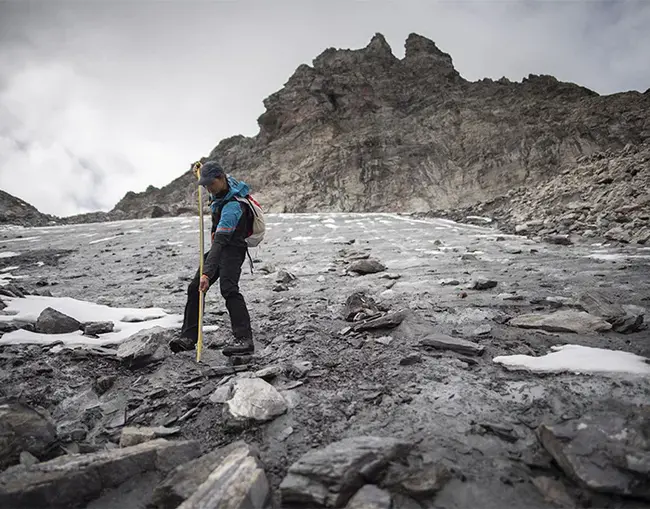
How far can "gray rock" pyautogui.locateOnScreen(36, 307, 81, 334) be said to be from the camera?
14.1 ft

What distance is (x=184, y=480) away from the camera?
1.99m

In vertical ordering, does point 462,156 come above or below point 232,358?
above

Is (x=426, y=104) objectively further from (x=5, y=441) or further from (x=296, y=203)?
(x=5, y=441)

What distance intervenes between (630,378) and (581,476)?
134 cm

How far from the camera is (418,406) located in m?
2.56

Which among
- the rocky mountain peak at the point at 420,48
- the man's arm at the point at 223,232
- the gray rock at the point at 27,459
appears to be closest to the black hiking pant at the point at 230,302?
the man's arm at the point at 223,232

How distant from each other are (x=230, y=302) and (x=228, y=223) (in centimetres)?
90

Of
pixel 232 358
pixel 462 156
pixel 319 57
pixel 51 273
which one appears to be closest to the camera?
pixel 232 358

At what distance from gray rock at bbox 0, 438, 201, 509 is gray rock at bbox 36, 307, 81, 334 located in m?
2.73

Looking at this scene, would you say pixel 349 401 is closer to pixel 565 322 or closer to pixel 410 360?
pixel 410 360

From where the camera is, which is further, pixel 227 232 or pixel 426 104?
pixel 426 104

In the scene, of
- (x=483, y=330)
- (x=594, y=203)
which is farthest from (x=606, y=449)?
(x=594, y=203)

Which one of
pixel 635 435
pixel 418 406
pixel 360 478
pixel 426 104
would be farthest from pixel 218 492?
pixel 426 104

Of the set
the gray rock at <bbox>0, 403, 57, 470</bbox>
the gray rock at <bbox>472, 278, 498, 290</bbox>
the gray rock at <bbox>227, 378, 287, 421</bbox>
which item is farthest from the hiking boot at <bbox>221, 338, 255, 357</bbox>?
the gray rock at <bbox>472, 278, 498, 290</bbox>
